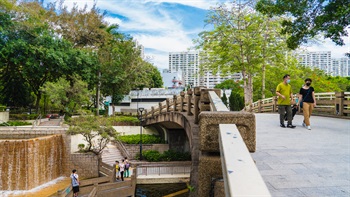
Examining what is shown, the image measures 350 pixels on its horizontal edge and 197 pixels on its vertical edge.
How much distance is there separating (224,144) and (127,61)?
3049cm

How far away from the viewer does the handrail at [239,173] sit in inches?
47.5

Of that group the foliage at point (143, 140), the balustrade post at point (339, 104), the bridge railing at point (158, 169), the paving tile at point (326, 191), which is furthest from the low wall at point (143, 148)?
the paving tile at point (326, 191)

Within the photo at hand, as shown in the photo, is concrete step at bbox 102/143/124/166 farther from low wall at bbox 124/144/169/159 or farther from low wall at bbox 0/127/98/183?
low wall at bbox 0/127/98/183

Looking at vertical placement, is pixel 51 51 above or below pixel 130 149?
above

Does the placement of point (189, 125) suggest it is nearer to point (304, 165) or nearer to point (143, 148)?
point (304, 165)

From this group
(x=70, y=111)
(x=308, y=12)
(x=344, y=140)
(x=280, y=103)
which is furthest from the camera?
(x=70, y=111)

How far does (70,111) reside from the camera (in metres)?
29.6

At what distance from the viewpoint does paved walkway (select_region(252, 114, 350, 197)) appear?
3328 millimetres

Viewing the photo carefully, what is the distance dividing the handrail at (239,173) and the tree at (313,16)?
10071mm

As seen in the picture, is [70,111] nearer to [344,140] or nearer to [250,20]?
[250,20]

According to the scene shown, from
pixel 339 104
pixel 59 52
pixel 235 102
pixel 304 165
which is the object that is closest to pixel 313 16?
pixel 339 104

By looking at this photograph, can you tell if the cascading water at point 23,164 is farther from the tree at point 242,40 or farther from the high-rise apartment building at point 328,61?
the high-rise apartment building at point 328,61

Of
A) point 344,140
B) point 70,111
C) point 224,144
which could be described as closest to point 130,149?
point 70,111

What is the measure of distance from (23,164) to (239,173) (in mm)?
18508
